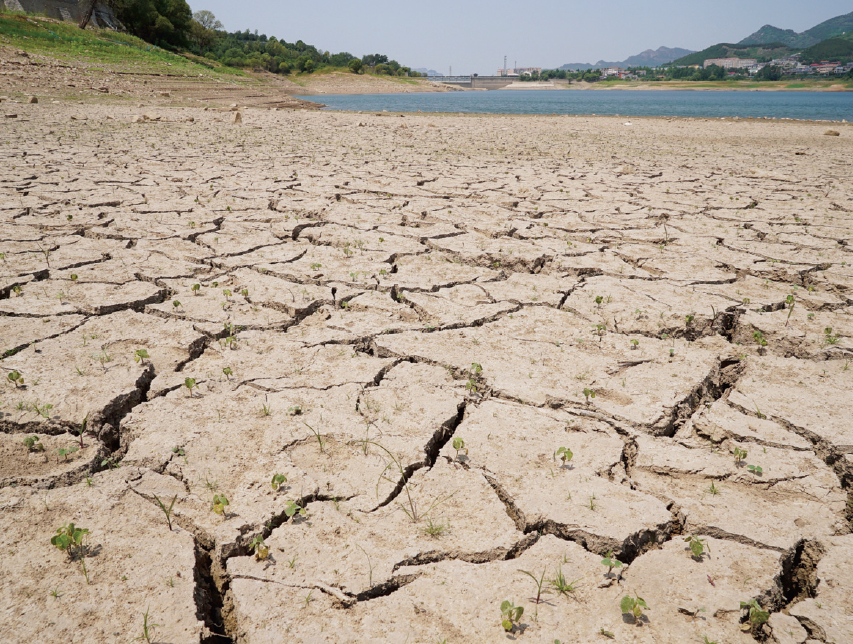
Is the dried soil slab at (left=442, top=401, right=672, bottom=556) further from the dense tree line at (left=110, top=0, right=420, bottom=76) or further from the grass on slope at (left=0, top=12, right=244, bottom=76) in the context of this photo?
the dense tree line at (left=110, top=0, right=420, bottom=76)

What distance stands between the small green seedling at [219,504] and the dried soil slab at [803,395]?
1667mm

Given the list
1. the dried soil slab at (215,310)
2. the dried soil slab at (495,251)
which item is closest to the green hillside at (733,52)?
the dried soil slab at (495,251)

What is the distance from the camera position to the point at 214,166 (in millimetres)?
5855

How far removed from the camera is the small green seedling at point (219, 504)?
1343 millimetres

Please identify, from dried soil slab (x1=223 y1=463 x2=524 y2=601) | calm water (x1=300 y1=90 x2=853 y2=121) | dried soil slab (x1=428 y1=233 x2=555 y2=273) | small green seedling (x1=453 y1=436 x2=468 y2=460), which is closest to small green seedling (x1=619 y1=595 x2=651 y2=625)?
dried soil slab (x1=223 y1=463 x2=524 y2=601)

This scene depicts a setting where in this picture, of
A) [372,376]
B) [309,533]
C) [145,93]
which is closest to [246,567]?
[309,533]

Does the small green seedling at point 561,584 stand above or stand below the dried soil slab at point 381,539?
below

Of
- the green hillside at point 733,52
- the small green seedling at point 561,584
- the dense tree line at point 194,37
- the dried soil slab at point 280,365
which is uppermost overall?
the green hillside at point 733,52

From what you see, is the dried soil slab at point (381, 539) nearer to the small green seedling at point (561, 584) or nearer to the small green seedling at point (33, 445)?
the small green seedling at point (561, 584)

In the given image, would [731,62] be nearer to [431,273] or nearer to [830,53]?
[830,53]

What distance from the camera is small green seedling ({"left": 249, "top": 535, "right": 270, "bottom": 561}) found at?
48.1 inches

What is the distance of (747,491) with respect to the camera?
4.79 feet

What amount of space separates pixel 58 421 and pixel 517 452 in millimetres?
1418

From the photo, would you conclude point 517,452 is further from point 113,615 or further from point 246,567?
point 113,615
